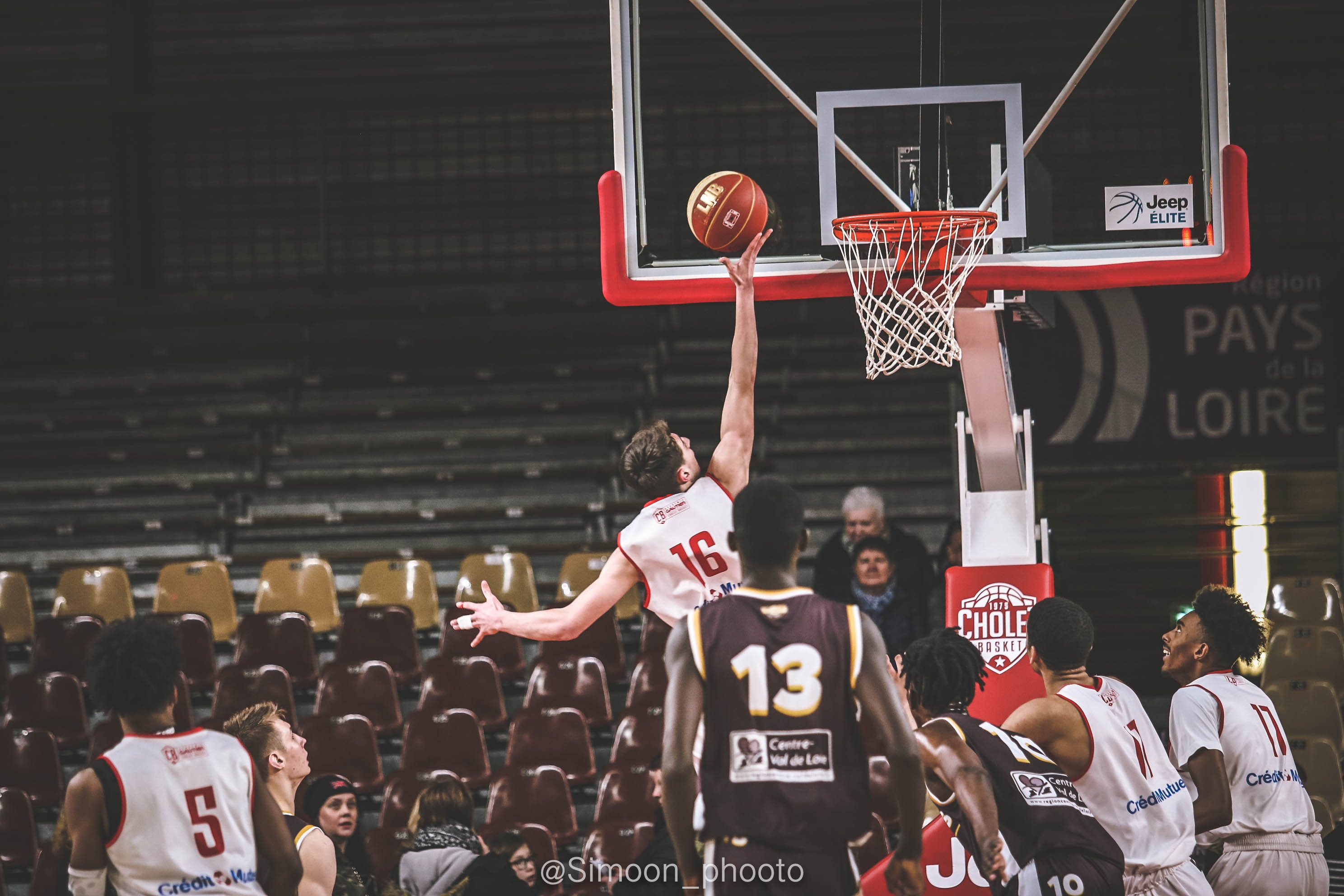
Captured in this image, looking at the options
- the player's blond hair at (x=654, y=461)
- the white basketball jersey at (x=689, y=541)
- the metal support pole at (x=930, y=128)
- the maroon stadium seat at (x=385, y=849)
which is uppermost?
the metal support pole at (x=930, y=128)

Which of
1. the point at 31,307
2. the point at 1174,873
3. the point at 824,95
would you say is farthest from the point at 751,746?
the point at 31,307

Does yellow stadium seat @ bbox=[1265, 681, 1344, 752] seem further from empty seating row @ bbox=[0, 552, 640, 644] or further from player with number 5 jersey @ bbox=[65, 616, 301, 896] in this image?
player with number 5 jersey @ bbox=[65, 616, 301, 896]

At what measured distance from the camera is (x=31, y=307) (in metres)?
12.9

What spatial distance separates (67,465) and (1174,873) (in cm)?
996

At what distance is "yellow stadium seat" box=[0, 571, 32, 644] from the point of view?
10109 millimetres

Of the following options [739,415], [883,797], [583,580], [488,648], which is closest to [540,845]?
[883,797]

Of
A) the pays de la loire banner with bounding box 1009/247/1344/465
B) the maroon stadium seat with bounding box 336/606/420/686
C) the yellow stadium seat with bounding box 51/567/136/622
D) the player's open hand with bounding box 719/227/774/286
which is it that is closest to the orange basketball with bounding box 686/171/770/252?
the player's open hand with bounding box 719/227/774/286

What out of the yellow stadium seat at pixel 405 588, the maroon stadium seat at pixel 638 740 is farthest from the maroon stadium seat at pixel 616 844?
the yellow stadium seat at pixel 405 588

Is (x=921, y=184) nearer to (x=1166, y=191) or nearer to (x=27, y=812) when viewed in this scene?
(x=1166, y=191)

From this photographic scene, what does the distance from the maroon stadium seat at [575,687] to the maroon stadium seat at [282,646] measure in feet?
5.12

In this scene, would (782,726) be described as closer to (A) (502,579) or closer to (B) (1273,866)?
(B) (1273,866)

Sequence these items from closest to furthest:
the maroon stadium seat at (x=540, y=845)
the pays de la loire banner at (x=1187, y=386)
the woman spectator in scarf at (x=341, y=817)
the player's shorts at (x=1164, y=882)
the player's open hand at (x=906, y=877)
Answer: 1. the player's open hand at (x=906, y=877)
2. the player's shorts at (x=1164, y=882)
3. the woman spectator in scarf at (x=341, y=817)
4. the maroon stadium seat at (x=540, y=845)
5. the pays de la loire banner at (x=1187, y=386)

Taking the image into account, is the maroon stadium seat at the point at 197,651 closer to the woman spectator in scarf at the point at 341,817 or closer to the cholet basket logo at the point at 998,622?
the woman spectator in scarf at the point at 341,817

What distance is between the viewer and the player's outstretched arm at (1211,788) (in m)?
4.83
